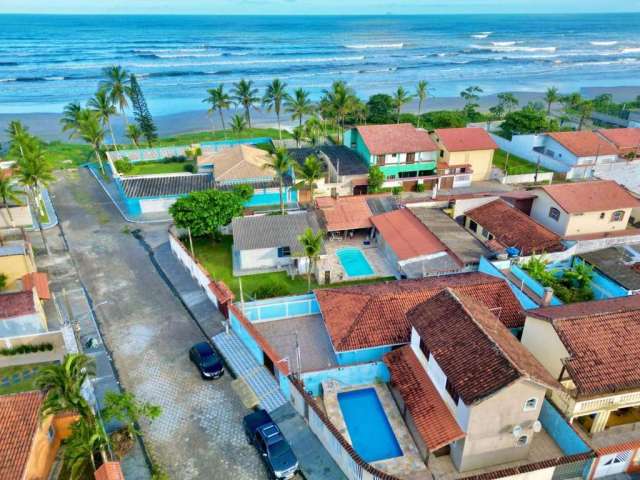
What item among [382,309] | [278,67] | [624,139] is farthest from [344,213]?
[278,67]

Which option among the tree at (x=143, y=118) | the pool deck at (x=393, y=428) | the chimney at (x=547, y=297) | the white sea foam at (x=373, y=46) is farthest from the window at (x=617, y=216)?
the white sea foam at (x=373, y=46)

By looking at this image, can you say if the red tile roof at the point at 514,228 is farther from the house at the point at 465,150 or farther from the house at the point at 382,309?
the house at the point at 465,150

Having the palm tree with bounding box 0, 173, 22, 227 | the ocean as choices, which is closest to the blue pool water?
the palm tree with bounding box 0, 173, 22, 227

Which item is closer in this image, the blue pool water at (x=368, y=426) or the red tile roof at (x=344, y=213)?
the blue pool water at (x=368, y=426)

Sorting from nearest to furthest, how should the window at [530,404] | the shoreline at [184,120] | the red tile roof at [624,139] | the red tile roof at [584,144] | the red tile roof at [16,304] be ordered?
1. the window at [530,404]
2. the red tile roof at [16,304]
3. the red tile roof at [584,144]
4. the red tile roof at [624,139]
5. the shoreline at [184,120]

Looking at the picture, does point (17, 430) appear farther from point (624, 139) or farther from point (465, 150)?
point (624, 139)

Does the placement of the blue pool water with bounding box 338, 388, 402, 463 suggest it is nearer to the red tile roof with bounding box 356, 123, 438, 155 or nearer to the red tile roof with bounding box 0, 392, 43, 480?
the red tile roof with bounding box 0, 392, 43, 480
